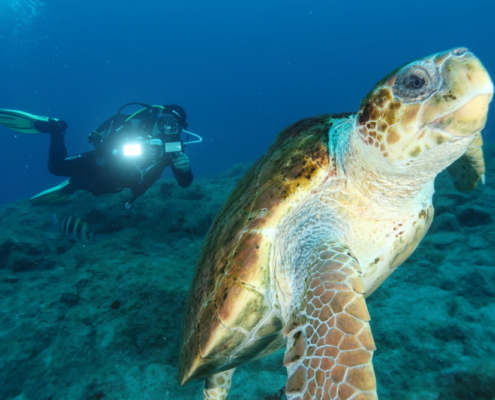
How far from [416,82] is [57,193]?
34.1 ft

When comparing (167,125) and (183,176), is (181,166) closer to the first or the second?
(183,176)

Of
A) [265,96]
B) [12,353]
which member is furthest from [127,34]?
[12,353]

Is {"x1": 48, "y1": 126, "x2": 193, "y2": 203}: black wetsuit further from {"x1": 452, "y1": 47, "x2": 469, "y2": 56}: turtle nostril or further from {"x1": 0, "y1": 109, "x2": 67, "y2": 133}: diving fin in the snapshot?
{"x1": 452, "y1": 47, "x2": 469, "y2": 56}: turtle nostril

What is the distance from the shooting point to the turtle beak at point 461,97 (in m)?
1.12

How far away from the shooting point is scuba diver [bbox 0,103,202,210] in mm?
6719

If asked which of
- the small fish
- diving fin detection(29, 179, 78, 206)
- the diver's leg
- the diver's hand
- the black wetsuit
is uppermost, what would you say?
the diver's hand

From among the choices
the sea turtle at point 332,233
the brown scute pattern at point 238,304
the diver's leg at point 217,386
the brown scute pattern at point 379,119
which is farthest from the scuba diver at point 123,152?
the brown scute pattern at point 379,119

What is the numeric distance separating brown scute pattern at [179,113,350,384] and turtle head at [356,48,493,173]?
49 centimetres

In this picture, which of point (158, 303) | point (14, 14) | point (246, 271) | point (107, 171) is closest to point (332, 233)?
point (246, 271)

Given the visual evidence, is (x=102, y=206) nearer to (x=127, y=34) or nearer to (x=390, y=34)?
(x=127, y=34)

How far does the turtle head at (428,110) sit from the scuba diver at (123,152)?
576 centimetres


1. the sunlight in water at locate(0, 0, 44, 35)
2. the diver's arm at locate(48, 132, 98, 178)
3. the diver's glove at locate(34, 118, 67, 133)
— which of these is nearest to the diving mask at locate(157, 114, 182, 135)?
the diver's arm at locate(48, 132, 98, 178)

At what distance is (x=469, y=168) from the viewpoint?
8.86 ft

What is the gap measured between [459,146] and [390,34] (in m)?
140
